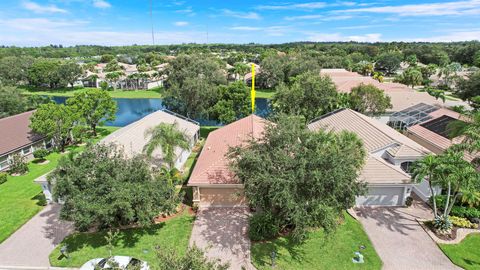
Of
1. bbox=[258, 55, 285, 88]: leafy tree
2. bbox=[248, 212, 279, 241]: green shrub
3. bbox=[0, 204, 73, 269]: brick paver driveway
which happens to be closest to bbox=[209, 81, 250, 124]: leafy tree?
bbox=[248, 212, 279, 241]: green shrub

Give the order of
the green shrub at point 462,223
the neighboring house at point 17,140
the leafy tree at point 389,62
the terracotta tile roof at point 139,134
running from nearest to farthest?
the green shrub at point 462,223, the terracotta tile roof at point 139,134, the neighboring house at point 17,140, the leafy tree at point 389,62

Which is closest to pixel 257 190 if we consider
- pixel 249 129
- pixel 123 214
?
pixel 123 214

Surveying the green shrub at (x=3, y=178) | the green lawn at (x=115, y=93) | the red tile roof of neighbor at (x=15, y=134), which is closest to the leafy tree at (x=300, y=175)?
the green shrub at (x=3, y=178)

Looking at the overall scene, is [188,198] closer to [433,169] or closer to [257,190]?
[257,190]

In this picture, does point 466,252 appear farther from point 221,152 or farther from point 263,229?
point 221,152

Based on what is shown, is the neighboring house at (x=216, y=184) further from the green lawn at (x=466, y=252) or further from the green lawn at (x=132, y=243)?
the green lawn at (x=466, y=252)

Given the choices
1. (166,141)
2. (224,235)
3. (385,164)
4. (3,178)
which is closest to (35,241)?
(166,141)
